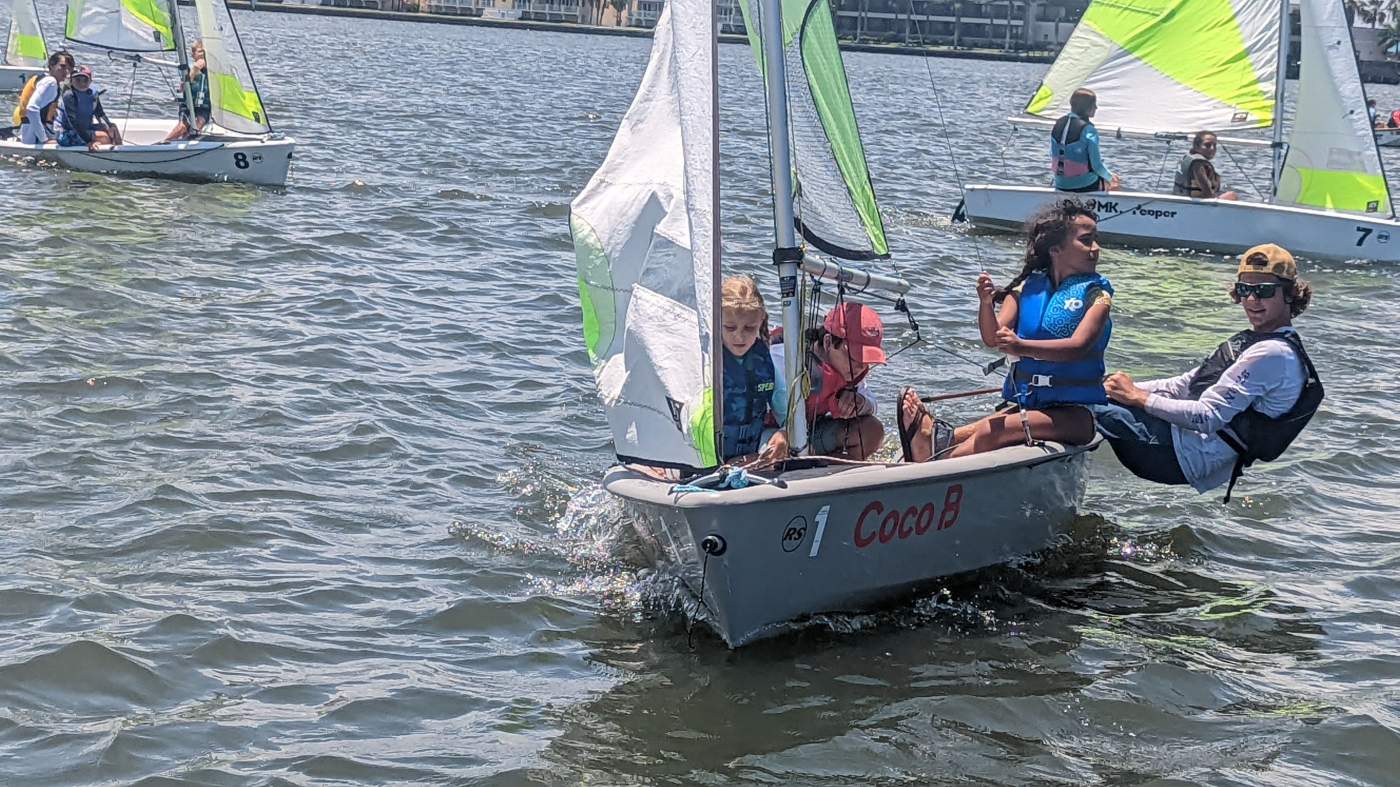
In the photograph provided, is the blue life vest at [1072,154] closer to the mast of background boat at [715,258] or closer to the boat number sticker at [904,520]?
the boat number sticker at [904,520]

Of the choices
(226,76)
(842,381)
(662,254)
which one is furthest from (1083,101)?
(662,254)

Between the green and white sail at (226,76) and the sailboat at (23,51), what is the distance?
1091 centimetres

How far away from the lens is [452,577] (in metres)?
6.79

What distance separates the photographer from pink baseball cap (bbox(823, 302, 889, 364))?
6.57 m

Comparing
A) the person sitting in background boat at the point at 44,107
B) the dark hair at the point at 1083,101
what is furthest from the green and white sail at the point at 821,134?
the person sitting in background boat at the point at 44,107

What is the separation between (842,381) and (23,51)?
25.2m

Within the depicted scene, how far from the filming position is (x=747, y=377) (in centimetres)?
645

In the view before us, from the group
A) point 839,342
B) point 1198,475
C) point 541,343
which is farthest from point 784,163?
point 541,343

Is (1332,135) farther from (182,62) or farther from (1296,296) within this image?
(182,62)

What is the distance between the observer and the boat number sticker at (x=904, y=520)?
602cm

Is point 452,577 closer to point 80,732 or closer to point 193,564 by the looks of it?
point 193,564

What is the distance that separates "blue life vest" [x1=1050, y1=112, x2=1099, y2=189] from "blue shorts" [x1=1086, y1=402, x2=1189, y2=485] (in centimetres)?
872

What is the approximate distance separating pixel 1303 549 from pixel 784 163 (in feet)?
11.7

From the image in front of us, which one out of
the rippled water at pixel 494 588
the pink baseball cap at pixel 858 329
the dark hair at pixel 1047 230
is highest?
the dark hair at pixel 1047 230
